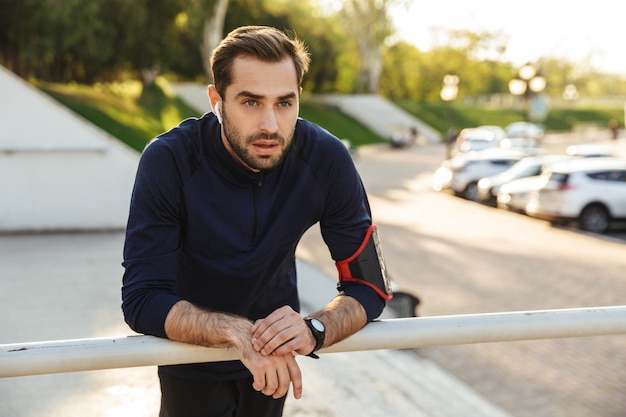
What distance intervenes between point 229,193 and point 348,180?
1.29ft

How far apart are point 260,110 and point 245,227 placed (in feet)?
1.22

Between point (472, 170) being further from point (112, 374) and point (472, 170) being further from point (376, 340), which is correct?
point (376, 340)

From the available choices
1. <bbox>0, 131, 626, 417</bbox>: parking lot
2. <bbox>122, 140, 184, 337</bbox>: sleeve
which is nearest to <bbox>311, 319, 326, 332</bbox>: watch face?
<bbox>122, 140, 184, 337</bbox>: sleeve

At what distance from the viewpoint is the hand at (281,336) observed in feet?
7.38

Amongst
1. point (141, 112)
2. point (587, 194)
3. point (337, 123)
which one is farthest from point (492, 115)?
point (587, 194)

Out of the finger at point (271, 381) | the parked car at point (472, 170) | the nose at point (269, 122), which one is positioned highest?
the nose at point (269, 122)

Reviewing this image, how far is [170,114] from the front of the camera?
108 feet

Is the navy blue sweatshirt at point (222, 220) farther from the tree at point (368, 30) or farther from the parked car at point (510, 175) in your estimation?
the tree at point (368, 30)

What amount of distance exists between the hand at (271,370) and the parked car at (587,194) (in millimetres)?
16299

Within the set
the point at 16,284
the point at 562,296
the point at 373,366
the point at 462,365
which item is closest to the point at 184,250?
the point at 373,366

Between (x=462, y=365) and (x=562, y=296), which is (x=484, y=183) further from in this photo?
(x=462, y=365)

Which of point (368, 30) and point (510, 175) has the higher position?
point (368, 30)

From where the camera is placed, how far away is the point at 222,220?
249 centimetres

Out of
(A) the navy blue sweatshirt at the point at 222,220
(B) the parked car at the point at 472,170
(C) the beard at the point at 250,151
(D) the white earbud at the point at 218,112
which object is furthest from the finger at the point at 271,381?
(B) the parked car at the point at 472,170
